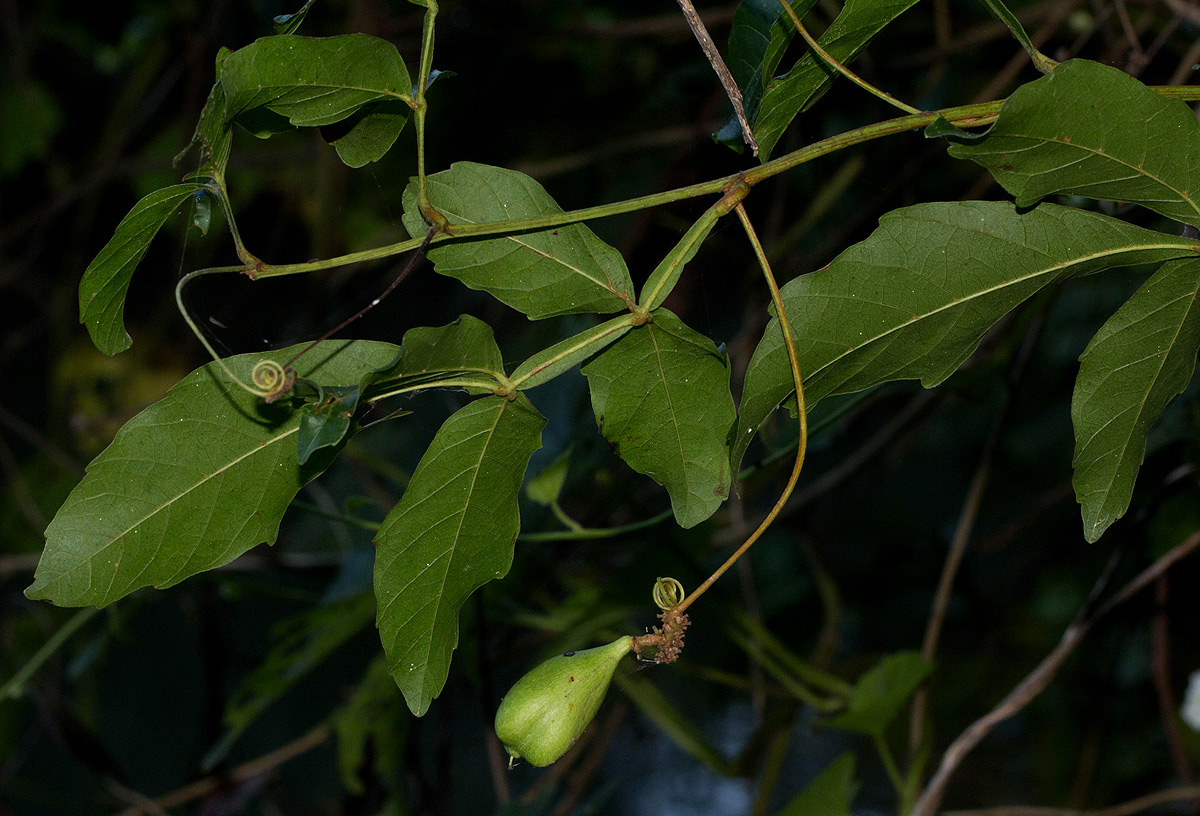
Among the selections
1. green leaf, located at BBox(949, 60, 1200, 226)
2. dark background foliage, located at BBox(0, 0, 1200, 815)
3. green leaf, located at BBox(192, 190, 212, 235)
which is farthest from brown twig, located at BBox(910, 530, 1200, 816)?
green leaf, located at BBox(192, 190, 212, 235)

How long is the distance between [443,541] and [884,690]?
0.65 m

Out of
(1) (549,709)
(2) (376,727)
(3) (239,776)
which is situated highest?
(1) (549,709)

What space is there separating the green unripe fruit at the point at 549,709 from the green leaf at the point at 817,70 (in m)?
0.29

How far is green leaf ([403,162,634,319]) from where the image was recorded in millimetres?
482

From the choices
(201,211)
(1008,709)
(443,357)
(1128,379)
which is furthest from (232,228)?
(1008,709)

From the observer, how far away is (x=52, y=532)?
45cm

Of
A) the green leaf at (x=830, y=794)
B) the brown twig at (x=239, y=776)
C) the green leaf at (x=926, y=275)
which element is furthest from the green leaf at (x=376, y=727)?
the green leaf at (x=926, y=275)

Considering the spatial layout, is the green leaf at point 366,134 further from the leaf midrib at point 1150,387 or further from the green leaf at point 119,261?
the leaf midrib at point 1150,387

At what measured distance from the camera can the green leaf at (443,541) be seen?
47cm

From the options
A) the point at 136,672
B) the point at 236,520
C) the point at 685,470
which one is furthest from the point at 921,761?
the point at 136,672

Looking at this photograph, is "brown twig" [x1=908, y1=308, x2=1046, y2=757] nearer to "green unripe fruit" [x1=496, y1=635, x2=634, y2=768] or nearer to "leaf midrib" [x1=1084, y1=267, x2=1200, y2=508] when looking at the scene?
"leaf midrib" [x1=1084, y1=267, x2=1200, y2=508]

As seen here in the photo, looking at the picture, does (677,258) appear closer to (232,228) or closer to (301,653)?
(232,228)

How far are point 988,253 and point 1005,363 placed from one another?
0.59m

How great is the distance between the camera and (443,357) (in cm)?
44
